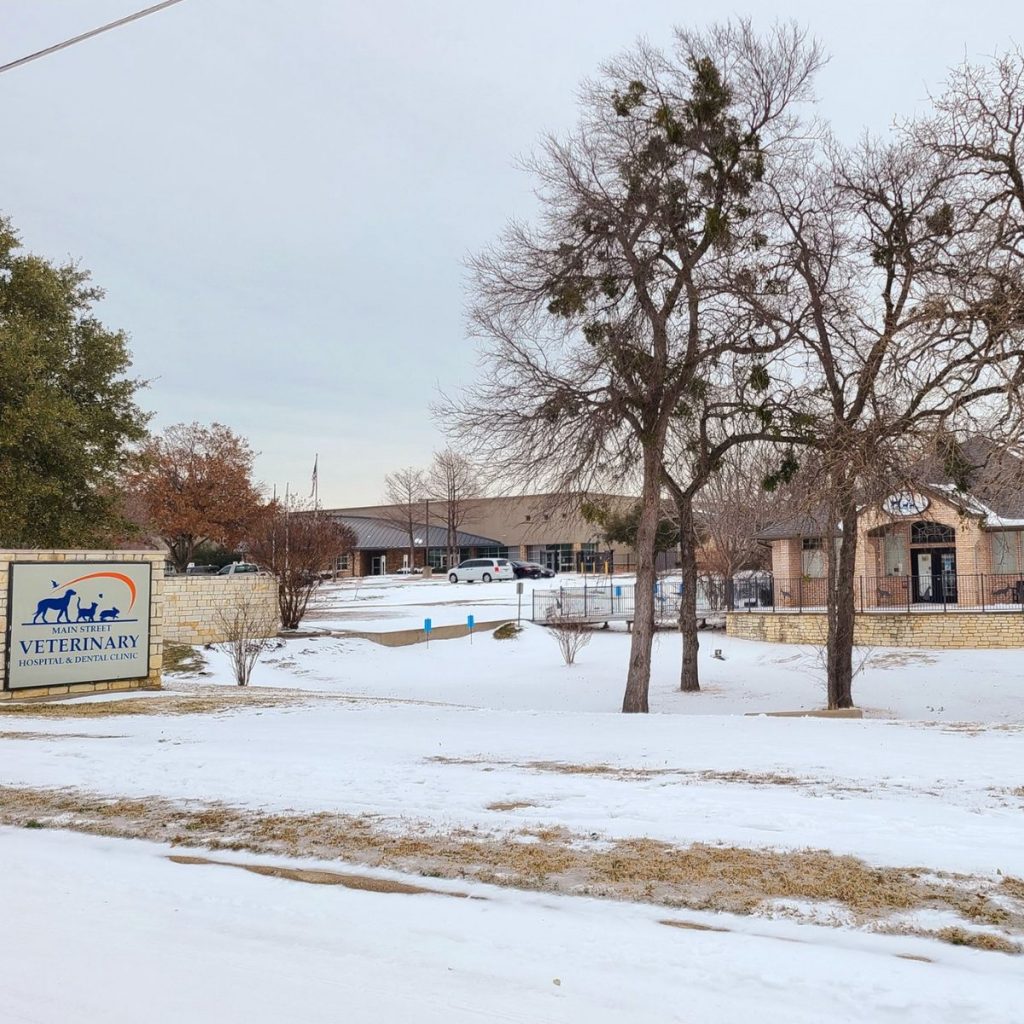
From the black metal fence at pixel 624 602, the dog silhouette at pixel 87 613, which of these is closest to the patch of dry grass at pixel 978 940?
the dog silhouette at pixel 87 613

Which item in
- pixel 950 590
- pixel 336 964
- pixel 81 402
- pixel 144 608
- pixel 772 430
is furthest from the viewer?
pixel 950 590

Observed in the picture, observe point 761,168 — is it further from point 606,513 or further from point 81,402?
point 81,402

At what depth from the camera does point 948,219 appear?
15.6m

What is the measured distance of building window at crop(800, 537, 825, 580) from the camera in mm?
36875

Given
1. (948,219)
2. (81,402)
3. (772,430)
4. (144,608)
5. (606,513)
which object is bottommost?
(144,608)

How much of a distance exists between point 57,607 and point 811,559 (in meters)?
28.8

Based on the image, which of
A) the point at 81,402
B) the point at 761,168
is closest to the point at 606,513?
the point at 761,168

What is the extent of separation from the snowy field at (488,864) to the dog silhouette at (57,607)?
3.45m

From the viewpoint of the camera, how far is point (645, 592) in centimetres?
1802

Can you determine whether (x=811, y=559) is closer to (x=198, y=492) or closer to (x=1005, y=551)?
(x=1005, y=551)

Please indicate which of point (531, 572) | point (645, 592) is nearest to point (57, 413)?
point (645, 592)

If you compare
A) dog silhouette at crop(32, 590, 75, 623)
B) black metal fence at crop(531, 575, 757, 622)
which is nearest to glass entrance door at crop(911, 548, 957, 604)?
black metal fence at crop(531, 575, 757, 622)

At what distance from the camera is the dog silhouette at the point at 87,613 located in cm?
1606

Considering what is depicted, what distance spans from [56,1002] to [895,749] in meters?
8.23
